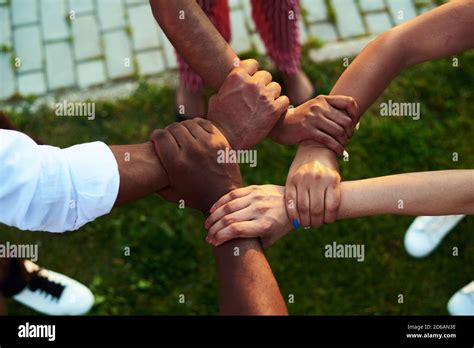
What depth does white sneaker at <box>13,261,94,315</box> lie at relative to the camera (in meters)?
3.09

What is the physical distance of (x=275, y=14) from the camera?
290 cm

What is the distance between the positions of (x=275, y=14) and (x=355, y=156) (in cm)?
98

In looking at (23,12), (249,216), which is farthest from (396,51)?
(23,12)

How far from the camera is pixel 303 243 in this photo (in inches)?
128

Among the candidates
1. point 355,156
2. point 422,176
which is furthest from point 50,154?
point 355,156

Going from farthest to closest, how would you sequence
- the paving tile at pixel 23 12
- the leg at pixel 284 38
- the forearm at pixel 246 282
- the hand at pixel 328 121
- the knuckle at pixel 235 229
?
the paving tile at pixel 23 12, the leg at pixel 284 38, the hand at pixel 328 121, the knuckle at pixel 235 229, the forearm at pixel 246 282

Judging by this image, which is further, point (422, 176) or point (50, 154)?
point (422, 176)

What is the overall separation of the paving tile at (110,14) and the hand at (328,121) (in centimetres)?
183

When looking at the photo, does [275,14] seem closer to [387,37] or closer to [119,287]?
[387,37]

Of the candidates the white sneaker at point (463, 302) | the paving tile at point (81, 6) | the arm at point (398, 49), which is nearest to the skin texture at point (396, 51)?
the arm at point (398, 49)

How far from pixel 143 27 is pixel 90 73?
43 cm

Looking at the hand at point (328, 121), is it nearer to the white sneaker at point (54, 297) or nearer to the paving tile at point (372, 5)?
the white sneaker at point (54, 297)

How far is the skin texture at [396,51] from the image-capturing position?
7.66ft

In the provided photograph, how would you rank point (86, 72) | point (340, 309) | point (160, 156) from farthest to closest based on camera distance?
point (86, 72)
point (340, 309)
point (160, 156)
